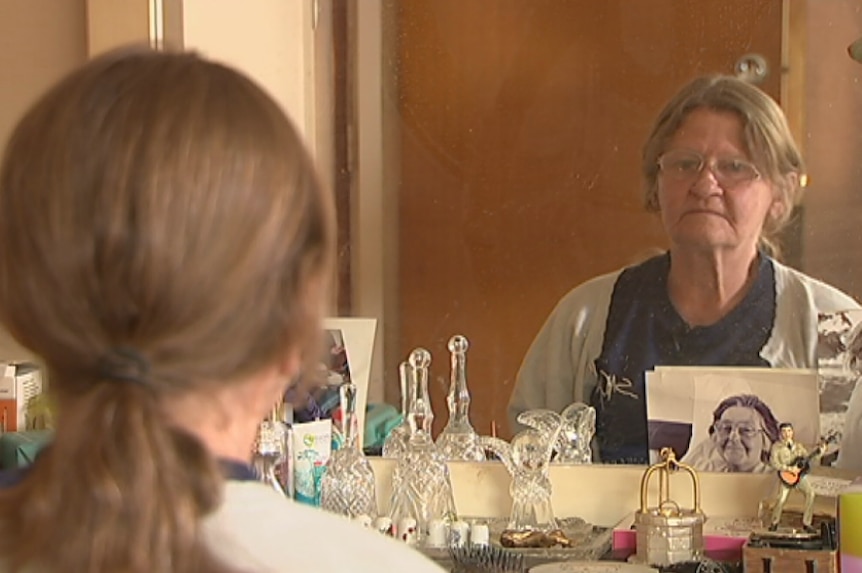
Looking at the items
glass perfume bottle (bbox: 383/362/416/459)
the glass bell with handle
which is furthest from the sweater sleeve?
the glass bell with handle

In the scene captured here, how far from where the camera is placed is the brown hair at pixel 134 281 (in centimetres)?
64

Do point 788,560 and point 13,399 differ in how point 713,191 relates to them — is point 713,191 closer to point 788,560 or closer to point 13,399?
point 788,560

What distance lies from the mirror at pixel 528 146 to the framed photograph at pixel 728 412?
12 cm

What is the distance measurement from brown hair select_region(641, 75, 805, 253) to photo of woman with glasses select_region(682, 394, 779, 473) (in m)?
0.16

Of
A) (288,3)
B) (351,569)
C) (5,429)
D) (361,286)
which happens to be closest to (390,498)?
(361,286)

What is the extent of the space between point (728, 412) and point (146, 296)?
0.84m

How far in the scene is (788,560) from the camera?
1.16m

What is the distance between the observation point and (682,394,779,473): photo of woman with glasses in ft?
4.43

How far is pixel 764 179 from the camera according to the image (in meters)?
1.34

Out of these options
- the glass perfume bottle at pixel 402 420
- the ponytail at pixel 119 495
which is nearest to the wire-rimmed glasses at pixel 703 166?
the glass perfume bottle at pixel 402 420

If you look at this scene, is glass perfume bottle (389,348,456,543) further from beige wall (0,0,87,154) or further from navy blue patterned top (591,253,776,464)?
beige wall (0,0,87,154)

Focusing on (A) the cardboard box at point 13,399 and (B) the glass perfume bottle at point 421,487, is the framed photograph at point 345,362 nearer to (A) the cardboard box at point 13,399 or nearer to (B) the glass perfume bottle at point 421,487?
(B) the glass perfume bottle at point 421,487

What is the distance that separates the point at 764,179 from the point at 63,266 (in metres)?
0.86

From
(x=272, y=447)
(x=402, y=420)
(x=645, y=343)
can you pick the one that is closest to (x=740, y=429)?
(x=645, y=343)
